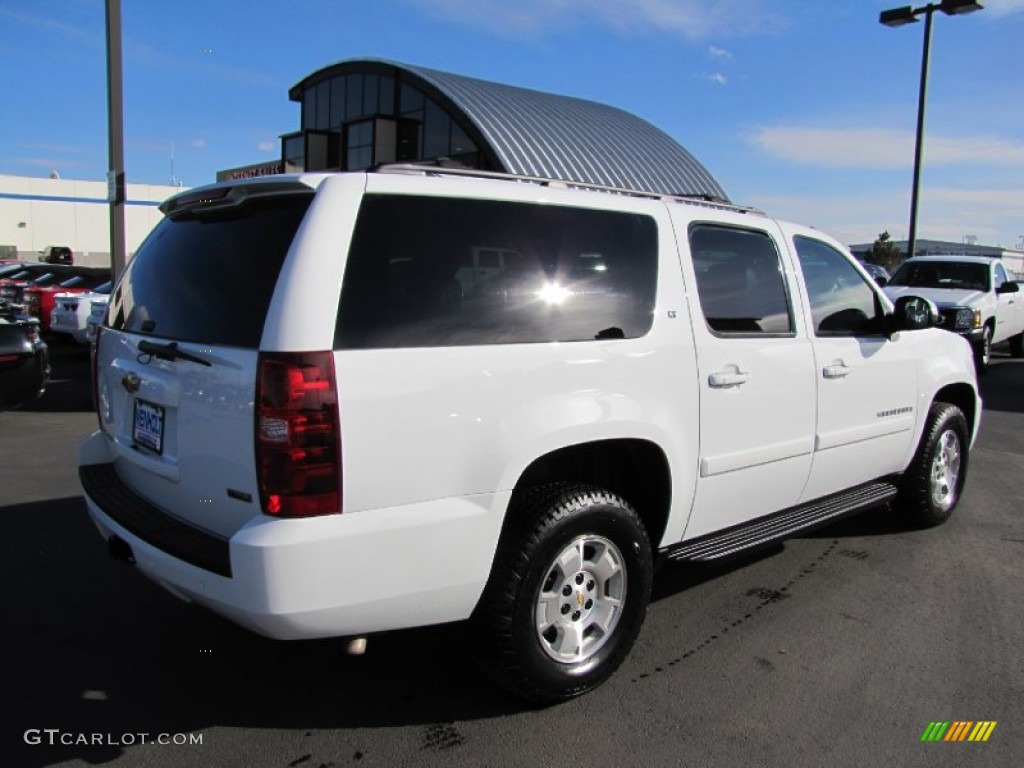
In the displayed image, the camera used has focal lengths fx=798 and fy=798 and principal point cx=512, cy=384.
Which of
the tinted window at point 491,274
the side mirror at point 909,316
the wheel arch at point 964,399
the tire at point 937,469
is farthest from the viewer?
the wheel arch at point 964,399

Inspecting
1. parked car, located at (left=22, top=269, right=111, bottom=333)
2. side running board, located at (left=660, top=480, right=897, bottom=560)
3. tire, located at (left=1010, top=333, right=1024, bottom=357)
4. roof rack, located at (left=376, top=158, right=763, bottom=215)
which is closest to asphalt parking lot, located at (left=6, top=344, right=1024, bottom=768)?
side running board, located at (left=660, top=480, right=897, bottom=560)

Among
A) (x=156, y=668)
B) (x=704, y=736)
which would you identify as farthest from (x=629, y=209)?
(x=156, y=668)

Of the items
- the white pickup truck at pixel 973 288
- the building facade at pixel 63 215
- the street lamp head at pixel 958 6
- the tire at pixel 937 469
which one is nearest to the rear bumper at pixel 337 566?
the tire at pixel 937 469

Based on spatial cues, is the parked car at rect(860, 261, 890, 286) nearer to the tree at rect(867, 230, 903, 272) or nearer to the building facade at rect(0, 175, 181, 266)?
the tree at rect(867, 230, 903, 272)

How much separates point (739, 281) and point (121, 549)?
113 inches

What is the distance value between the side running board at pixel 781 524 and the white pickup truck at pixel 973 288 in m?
9.70

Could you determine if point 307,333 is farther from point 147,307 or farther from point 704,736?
point 704,736

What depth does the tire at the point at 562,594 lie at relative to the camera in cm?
281

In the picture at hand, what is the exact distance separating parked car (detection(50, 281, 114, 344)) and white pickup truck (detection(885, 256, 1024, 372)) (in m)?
12.7

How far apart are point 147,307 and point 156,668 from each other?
1.47 m

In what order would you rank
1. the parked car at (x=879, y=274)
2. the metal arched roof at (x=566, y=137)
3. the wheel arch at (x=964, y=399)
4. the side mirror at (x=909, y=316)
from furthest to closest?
1. the metal arched roof at (x=566, y=137)
2. the parked car at (x=879, y=274)
3. the wheel arch at (x=964, y=399)
4. the side mirror at (x=909, y=316)

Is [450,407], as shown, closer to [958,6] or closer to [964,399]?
[964,399]

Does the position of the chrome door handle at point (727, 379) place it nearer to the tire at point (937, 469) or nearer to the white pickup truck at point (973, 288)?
the tire at point (937, 469)

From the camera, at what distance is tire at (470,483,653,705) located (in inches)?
111
